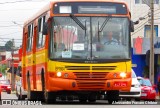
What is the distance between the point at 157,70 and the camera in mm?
53250

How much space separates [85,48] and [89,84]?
1.24m

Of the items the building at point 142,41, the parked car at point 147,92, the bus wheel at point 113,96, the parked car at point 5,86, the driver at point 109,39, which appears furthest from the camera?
the parked car at point 5,86

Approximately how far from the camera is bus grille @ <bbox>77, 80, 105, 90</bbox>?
20500mm

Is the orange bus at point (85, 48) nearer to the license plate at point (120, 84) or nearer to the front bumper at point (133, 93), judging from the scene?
the license plate at point (120, 84)

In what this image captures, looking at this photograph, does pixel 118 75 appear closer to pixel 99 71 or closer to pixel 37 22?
pixel 99 71

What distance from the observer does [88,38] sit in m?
20.7

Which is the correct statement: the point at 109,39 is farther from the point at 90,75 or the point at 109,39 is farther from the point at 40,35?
the point at 40,35

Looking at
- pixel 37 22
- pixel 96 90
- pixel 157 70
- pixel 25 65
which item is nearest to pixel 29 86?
pixel 25 65

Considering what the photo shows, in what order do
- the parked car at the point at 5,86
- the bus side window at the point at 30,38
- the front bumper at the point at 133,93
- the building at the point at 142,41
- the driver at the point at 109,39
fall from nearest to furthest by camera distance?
the driver at the point at 109,39
the bus side window at the point at 30,38
the front bumper at the point at 133,93
the building at the point at 142,41
the parked car at the point at 5,86

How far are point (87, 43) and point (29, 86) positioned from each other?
6.68 meters

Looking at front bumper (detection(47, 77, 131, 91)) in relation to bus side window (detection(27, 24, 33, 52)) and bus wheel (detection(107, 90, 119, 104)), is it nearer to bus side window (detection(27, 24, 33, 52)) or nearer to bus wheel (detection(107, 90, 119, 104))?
bus wheel (detection(107, 90, 119, 104))

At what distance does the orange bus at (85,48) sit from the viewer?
20484 millimetres

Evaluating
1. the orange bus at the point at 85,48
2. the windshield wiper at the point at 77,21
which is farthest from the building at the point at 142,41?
the windshield wiper at the point at 77,21

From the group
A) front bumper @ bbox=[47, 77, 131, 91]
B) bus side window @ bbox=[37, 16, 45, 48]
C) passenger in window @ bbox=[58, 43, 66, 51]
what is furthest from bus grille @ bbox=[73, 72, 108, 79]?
bus side window @ bbox=[37, 16, 45, 48]
